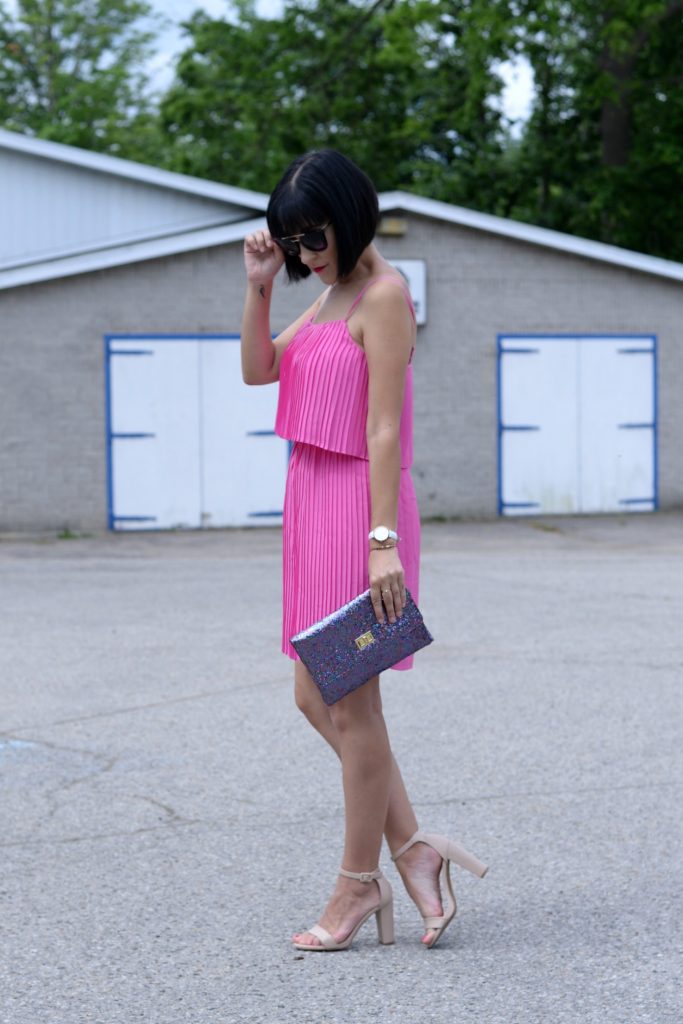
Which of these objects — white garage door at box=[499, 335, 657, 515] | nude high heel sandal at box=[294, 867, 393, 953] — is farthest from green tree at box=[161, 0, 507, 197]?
nude high heel sandal at box=[294, 867, 393, 953]

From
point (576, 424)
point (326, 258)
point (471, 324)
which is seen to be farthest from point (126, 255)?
point (326, 258)

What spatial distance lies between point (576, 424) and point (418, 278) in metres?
2.67

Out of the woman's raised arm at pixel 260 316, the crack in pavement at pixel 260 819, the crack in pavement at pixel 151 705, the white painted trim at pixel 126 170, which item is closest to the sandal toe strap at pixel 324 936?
the crack in pavement at pixel 260 819

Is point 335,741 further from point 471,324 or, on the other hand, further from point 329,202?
point 471,324

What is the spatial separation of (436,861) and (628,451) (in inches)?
639

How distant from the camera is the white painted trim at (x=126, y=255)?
17.6m

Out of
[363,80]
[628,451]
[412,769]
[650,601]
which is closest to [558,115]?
[363,80]

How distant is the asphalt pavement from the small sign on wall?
899 cm

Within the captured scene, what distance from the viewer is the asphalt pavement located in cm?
354

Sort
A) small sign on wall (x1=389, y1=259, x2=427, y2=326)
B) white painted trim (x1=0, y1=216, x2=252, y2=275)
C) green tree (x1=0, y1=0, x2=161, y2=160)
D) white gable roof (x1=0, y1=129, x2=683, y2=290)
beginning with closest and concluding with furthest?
small sign on wall (x1=389, y1=259, x2=427, y2=326), white painted trim (x1=0, y1=216, x2=252, y2=275), white gable roof (x1=0, y1=129, x2=683, y2=290), green tree (x1=0, y1=0, x2=161, y2=160)

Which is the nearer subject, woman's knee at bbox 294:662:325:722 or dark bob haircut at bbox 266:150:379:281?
dark bob haircut at bbox 266:150:379:281

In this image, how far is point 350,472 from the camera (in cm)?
376

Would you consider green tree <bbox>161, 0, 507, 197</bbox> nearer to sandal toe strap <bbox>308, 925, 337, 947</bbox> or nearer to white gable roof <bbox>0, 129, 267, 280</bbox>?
white gable roof <bbox>0, 129, 267, 280</bbox>

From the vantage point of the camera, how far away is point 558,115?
107ft
